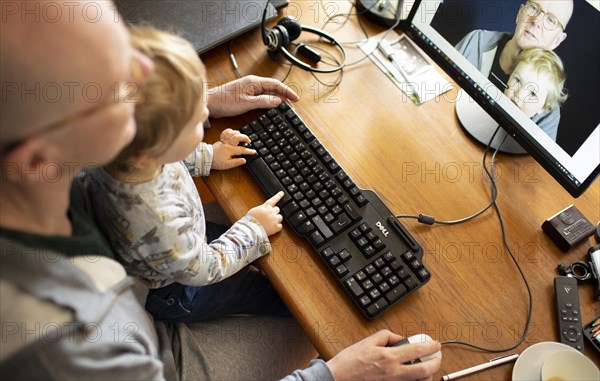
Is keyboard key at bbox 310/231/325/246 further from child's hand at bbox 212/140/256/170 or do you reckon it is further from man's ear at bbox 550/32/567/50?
man's ear at bbox 550/32/567/50

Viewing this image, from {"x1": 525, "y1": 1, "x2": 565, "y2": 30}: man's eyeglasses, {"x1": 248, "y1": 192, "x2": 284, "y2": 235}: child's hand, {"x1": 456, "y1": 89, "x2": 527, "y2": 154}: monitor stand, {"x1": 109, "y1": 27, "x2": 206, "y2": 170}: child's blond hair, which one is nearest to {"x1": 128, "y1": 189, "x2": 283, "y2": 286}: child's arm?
{"x1": 248, "y1": 192, "x2": 284, "y2": 235}: child's hand

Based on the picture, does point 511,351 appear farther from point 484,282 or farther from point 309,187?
point 309,187

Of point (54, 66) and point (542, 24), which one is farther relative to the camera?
point (542, 24)

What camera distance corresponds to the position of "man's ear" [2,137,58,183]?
533mm

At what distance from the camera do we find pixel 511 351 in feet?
2.71

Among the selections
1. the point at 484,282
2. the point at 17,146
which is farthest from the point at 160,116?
the point at 484,282

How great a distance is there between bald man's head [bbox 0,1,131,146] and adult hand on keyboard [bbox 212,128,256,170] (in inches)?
15.6

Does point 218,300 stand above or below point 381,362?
below

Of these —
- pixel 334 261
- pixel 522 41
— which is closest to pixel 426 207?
pixel 334 261

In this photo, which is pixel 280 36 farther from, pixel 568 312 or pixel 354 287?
pixel 568 312

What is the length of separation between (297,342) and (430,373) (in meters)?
0.31

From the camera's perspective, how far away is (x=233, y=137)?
99 cm

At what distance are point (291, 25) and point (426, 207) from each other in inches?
18.8

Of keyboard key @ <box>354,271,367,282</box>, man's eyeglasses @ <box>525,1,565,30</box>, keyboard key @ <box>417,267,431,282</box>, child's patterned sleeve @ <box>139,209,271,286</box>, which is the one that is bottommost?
child's patterned sleeve @ <box>139,209,271,286</box>
